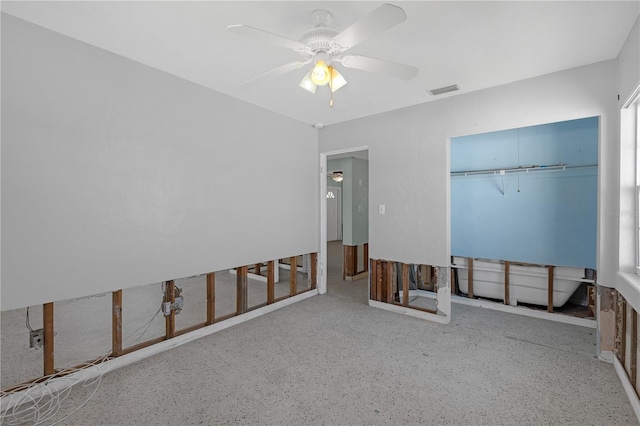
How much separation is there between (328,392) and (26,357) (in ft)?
8.32

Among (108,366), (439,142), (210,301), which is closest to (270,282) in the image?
(210,301)

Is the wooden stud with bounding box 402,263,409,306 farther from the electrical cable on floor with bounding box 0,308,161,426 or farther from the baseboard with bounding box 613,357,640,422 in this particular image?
the electrical cable on floor with bounding box 0,308,161,426

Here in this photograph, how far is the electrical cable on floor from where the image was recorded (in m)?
1.83

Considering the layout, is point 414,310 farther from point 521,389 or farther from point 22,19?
point 22,19

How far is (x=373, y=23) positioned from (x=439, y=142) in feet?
7.37

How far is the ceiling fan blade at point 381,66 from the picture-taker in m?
1.82

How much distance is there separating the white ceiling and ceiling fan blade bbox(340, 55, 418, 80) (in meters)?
0.29

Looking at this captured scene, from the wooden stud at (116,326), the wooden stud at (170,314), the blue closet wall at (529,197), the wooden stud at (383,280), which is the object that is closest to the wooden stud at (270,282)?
the wooden stud at (170,314)

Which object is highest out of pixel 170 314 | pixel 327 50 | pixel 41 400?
pixel 327 50

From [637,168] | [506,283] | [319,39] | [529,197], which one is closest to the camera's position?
[319,39]

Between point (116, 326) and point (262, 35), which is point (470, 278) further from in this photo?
point (116, 326)

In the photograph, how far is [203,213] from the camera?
9.85 ft

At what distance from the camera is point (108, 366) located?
7.74 feet

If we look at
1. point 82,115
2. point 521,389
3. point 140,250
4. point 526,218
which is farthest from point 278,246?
point 526,218
